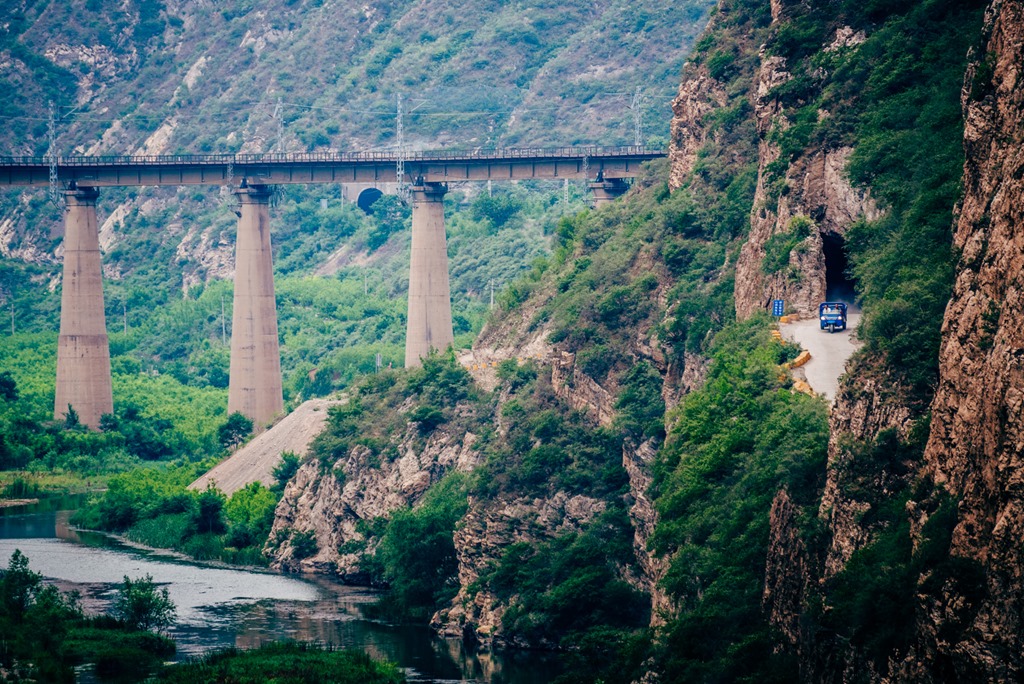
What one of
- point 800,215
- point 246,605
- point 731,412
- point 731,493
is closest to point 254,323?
point 246,605

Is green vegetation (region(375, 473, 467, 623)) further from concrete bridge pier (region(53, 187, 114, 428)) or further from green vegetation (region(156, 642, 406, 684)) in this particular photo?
concrete bridge pier (region(53, 187, 114, 428))

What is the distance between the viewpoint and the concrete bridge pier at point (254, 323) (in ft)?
434

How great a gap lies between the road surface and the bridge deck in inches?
1922

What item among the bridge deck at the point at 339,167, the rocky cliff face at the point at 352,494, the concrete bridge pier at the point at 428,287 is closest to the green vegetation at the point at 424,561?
the rocky cliff face at the point at 352,494

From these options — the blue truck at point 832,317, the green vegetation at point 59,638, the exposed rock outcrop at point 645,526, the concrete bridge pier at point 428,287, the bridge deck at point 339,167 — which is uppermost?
the bridge deck at point 339,167

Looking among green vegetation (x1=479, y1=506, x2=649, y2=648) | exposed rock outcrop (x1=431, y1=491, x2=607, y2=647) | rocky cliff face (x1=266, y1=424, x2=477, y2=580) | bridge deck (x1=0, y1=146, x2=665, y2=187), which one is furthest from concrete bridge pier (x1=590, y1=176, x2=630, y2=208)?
green vegetation (x1=479, y1=506, x2=649, y2=648)

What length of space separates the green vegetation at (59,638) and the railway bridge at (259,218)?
41474 mm

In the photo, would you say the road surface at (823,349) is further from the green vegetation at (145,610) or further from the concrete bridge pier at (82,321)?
the concrete bridge pier at (82,321)

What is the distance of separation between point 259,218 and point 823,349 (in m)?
70.2

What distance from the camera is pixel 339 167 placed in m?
134

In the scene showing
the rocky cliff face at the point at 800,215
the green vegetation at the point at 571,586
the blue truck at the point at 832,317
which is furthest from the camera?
the green vegetation at the point at 571,586

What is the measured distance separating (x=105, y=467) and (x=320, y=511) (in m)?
35.7

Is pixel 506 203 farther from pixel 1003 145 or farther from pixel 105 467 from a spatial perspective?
pixel 1003 145

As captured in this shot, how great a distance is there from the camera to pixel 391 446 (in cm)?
10588
